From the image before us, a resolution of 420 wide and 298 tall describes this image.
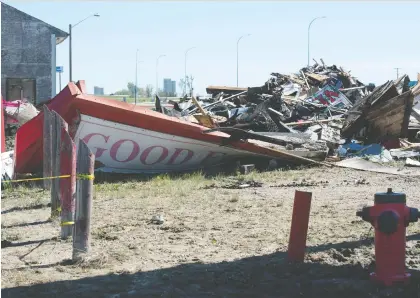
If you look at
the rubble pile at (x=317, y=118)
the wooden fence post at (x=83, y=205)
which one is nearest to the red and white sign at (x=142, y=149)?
the rubble pile at (x=317, y=118)

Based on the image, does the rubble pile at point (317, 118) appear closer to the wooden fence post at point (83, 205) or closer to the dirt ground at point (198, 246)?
the dirt ground at point (198, 246)

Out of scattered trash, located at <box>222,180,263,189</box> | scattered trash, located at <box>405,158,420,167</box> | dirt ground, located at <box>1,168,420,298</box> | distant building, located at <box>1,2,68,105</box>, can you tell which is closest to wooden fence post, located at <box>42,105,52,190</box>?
dirt ground, located at <box>1,168,420,298</box>

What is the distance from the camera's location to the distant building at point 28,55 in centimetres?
3991

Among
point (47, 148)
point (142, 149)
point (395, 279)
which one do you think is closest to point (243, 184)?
point (142, 149)

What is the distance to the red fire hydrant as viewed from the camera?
4996mm

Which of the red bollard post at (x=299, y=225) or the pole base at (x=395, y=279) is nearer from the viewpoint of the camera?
the pole base at (x=395, y=279)

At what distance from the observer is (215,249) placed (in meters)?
6.86

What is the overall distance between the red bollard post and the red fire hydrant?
0.83 metres

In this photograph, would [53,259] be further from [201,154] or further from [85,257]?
[201,154]

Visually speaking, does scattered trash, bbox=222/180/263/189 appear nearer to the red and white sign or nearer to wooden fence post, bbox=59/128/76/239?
the red and white sign

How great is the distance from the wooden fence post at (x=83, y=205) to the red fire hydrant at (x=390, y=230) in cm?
283

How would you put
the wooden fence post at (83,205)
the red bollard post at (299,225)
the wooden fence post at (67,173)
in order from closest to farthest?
the red bollard post at (299,225) < the wooden fence post at (83,205) < the wooden fence post at (67,173)

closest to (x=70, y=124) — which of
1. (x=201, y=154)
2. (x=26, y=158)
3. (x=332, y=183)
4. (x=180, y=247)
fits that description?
(x=26, y=158)

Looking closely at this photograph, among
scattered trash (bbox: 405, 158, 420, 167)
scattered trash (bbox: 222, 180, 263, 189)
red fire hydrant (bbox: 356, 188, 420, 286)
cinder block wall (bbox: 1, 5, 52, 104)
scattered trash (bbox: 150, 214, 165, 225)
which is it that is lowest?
scattered trash (bbox: 222, 180, 263, 189)
